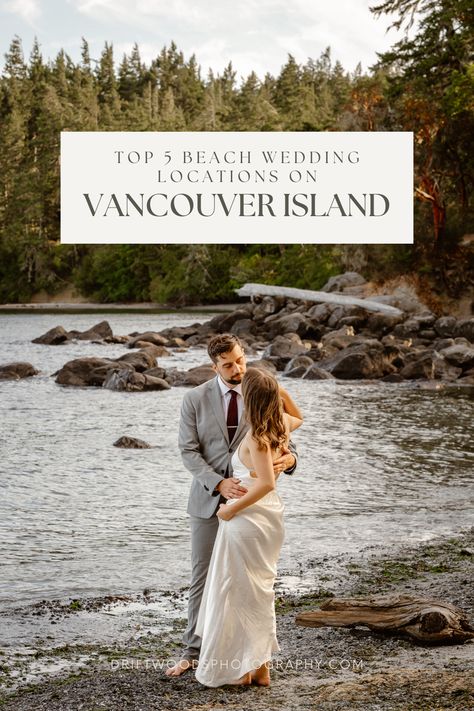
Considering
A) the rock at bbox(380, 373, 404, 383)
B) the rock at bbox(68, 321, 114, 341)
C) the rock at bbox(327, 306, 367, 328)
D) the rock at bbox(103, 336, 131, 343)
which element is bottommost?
the rock at bbox(380, 373, 404, 383)

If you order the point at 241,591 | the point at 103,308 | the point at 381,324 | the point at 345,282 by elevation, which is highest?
the point at 345,282

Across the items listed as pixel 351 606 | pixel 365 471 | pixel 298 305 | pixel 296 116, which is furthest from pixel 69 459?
pixel 296 116

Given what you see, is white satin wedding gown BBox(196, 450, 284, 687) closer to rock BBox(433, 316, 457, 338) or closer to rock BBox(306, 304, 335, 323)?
rock BBox(433, 316, 457, 338)

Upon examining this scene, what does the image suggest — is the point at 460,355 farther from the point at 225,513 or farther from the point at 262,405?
the point at 262,405

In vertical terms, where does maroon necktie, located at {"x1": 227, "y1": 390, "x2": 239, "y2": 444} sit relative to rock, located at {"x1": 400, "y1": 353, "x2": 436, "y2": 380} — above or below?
above

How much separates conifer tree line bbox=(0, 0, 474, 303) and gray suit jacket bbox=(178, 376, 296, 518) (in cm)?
3249

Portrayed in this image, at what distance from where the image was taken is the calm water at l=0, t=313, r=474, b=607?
1109cm

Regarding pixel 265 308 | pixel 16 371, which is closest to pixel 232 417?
pixel 16 371

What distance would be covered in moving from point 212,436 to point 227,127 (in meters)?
88.8

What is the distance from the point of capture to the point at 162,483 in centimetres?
1556

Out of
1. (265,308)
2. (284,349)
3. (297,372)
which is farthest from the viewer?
(265,308)

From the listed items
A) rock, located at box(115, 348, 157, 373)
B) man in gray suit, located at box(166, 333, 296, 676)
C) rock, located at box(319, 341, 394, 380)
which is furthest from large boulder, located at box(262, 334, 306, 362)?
man in gray suit, located at box(166, 333, 296, 676)

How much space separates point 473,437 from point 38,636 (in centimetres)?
1334

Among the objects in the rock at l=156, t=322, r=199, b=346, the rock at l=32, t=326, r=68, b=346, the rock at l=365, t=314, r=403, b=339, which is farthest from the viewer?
the rock at l=156, t=322, r=199, b=346
